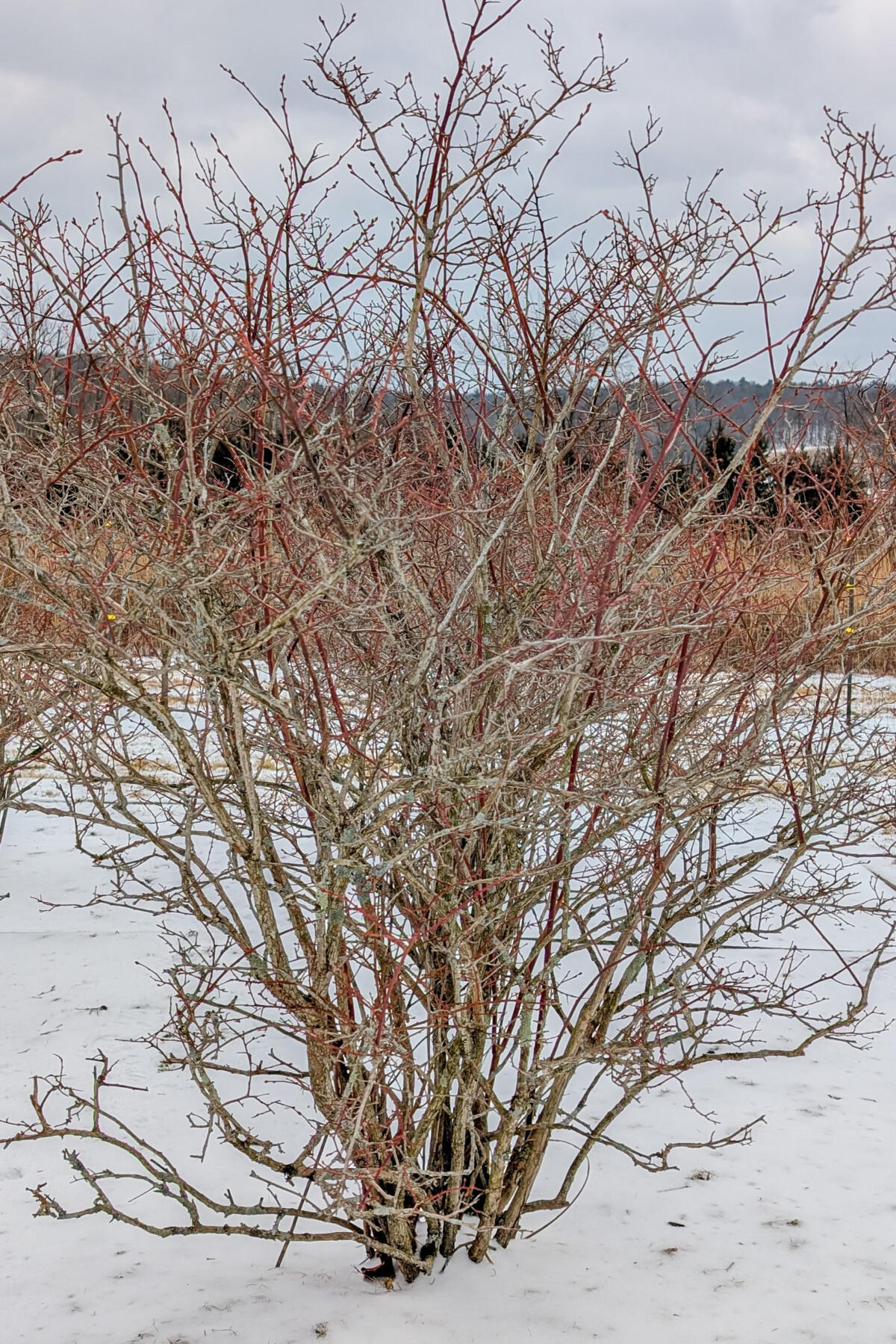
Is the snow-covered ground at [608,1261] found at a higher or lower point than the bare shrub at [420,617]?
A: lower

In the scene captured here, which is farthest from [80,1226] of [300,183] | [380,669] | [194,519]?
[300,183]

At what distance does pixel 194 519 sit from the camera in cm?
175

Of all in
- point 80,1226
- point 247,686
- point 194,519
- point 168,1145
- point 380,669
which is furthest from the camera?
point 168,1145

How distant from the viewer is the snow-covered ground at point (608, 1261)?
2.50 m

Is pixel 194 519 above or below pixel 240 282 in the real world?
below

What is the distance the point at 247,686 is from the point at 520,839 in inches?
37.1

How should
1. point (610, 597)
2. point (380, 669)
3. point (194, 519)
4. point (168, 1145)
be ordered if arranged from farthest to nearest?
point (168, 1145)
point (380, 669)
point (610, 597)
point (194, 519)

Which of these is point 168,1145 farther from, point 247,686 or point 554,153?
point 554,153

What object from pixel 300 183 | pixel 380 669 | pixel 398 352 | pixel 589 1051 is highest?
pixel 300 183

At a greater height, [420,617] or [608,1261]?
[420,617]

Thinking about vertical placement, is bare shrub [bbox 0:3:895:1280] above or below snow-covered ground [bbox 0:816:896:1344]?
above

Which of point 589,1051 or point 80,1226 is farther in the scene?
point 80,1226

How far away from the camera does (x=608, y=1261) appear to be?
2.78 metres

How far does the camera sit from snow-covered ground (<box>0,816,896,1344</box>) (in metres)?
2.50
